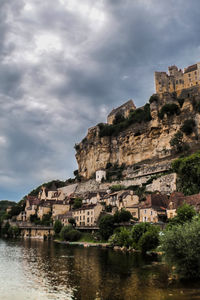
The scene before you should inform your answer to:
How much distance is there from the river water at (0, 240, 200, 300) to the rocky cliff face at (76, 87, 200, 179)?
48.7m

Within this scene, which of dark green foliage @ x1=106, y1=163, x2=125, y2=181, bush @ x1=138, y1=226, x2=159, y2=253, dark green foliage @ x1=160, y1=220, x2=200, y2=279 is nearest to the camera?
dark green foliage @ x1=160, y1=220, x2=200, y2=279

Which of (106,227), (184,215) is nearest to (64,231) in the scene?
(106,227)

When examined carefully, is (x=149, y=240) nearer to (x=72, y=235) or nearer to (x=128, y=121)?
(x=72, y=235)

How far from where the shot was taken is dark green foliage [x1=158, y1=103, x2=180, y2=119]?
84375 mm

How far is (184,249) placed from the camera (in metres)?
22.9

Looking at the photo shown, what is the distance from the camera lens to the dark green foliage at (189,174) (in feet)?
186

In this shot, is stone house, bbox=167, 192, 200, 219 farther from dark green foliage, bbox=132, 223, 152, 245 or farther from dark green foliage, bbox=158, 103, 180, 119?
dark green foliage, bbox=158, 103, 180, 119

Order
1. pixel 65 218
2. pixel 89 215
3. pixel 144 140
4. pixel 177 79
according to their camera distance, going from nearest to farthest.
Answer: pixel 89 215
pixel 65 218
pixel 144 140
pixel 177 79

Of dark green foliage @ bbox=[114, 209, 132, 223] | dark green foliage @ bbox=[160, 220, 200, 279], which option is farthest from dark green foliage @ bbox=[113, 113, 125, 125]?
dark green foliage @ bbox=[160, 220, 200, 279]

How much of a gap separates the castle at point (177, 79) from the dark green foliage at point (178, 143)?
3041 cm

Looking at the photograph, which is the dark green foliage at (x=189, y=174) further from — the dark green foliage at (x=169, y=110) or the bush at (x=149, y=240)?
the dark green foliage at (x=169, y=110)

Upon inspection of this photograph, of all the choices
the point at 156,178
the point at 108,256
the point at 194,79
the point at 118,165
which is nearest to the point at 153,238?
the point at 108,256

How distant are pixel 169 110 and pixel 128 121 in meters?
21.2

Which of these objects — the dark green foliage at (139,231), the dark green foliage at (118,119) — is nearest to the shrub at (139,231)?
the dark green foliage at (139,231)
